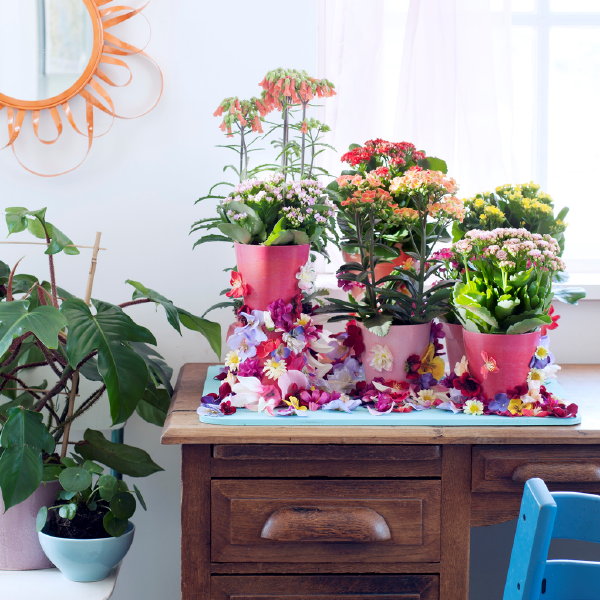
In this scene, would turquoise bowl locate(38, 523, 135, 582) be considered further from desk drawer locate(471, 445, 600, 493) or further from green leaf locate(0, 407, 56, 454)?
desk drawer locate(471, 445, 600, 493)

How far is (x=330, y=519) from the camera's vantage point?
→ 1.42 m

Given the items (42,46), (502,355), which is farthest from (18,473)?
(42,46)

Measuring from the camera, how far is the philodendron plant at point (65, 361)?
1.44 meters

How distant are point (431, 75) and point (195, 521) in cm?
122

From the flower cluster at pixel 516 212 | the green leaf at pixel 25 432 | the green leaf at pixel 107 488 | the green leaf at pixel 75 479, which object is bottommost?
the green leaf at pixel 107 488

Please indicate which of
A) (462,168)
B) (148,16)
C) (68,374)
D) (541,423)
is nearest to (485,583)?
(541,423)

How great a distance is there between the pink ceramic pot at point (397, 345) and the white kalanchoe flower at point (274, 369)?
18cm

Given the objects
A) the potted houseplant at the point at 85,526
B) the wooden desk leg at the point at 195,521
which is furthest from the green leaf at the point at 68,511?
the wooden desk leg at the point at 195,521

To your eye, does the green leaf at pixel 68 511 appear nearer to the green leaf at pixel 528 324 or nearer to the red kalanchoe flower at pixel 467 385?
the red kalanchoe flower at pixel 467 385

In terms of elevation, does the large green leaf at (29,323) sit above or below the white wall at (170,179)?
below

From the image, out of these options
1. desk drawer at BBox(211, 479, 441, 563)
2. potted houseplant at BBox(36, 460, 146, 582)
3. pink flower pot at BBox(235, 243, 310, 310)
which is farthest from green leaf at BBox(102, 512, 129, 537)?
pink flower pot at BBox(235, 243, 310, 310)

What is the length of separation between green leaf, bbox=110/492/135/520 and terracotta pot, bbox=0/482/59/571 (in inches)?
6.0

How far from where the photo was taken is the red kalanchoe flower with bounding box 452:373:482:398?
1.51 m

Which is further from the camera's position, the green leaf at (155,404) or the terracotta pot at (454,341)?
the green leaf at (155,404)
